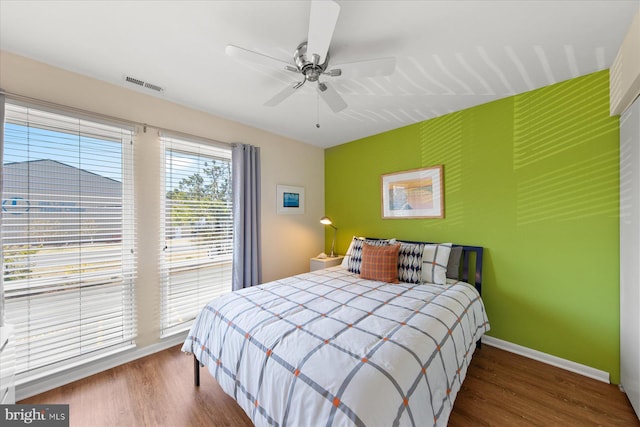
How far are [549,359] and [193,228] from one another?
3.75 m

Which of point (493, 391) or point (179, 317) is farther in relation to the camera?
point (179, 317)

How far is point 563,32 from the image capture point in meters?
A: 1.58

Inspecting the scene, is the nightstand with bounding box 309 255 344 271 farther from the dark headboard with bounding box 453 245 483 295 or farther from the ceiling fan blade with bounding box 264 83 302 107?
the ceiling fan blade with bounding box 264 83 302 107

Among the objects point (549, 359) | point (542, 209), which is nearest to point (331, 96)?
point (542, 209)

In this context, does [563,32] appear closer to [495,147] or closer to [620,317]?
[495,147]

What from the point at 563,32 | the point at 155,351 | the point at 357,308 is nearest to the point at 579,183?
the point at 563,32

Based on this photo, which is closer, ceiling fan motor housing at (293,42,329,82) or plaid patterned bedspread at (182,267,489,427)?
plaid patterned bedspread at (182,267,489,427)

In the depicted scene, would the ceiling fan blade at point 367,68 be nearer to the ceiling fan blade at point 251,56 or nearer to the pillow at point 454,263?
the ceiling fan blade at point 251,56

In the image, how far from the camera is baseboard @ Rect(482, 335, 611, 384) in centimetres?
199

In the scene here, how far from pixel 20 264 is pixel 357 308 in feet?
8.23

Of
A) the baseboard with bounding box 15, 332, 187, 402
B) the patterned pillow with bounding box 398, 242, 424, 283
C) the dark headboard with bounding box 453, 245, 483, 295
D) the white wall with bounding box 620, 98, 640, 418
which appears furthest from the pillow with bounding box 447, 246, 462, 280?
the baseboard with bounding box 15, 332, 187, 402

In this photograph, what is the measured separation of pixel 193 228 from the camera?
270 cm

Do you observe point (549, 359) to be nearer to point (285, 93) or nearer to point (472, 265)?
point (472, 265)

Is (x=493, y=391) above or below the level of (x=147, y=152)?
below
